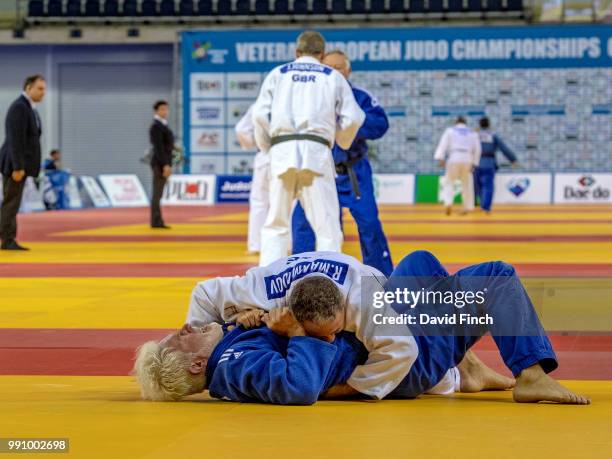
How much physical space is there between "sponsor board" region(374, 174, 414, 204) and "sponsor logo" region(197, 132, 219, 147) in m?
4.85

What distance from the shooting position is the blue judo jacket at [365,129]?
10938 mm

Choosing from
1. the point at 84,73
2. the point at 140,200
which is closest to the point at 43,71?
the point at 84,73

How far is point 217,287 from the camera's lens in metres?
5.57

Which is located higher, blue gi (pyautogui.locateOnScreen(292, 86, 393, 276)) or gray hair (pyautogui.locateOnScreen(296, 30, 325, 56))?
gray hair (pyautogui.locateOnScreen(296, 30, 325, 56))

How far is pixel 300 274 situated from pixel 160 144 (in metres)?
16.2

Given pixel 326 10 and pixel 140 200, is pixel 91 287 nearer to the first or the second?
pixel 140 200

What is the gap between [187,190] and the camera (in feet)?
118

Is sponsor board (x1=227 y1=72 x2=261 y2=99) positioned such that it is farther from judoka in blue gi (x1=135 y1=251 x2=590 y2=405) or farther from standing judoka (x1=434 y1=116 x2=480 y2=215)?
judoka in blue gi (x1=135 y1=251 x2=590 y2=405)

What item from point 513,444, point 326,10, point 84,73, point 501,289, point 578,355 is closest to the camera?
point 513,444

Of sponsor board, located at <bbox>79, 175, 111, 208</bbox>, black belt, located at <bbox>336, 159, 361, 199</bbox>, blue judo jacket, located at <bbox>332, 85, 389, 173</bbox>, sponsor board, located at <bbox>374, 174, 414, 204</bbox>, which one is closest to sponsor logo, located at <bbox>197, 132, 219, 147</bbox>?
sponsor board, located at <bbox>79, 175, 111, 208</bbox>

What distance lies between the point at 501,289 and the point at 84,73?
39177mm

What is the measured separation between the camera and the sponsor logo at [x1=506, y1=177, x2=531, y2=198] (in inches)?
1375

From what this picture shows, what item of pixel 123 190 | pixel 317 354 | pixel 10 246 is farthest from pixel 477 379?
pixel 123 190

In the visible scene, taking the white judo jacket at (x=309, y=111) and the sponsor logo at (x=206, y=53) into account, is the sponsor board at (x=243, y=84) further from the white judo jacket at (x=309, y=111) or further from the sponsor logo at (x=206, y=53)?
the white judo jacket at (x=309, y=111)
